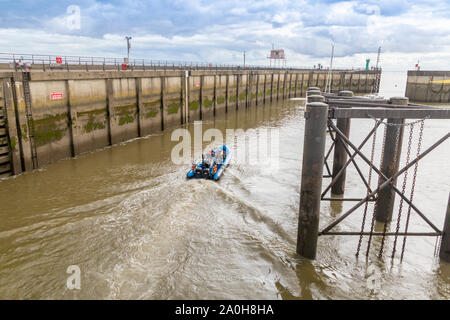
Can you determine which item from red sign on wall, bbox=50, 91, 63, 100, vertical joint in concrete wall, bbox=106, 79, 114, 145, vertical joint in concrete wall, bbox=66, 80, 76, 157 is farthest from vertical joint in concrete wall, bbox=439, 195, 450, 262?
vertical joint in concrete wall, bbox=106, 79, 114, 145

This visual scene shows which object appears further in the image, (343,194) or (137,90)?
(137,90)

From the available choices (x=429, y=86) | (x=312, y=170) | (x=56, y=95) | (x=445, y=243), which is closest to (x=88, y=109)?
(x=56, y=95)

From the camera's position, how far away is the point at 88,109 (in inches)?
757

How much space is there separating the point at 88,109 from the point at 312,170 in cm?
1627

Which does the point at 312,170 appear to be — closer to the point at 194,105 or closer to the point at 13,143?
the point at 13,143

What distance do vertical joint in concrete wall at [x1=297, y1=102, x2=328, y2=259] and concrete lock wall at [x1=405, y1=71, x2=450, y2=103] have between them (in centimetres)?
5581

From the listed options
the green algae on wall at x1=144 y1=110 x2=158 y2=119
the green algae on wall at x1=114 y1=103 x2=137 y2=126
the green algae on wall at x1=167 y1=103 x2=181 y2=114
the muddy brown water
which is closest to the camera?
the muddy brown water

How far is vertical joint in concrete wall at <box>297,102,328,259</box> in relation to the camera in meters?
6.86

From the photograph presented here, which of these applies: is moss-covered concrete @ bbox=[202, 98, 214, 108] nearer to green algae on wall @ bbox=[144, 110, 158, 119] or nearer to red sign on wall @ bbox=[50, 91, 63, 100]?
green algae on wall @ bbox=[144, 110, 158, 119]

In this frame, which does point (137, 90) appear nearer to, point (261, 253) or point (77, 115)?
point (77, 115)

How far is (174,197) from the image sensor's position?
40.9ft

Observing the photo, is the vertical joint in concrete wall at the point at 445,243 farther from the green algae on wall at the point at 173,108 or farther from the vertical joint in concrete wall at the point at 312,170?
the green algae on wall at the point at 173,108
